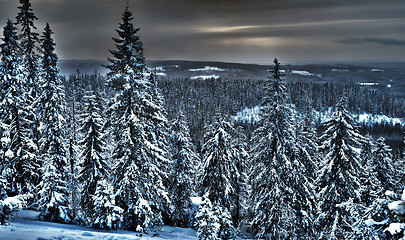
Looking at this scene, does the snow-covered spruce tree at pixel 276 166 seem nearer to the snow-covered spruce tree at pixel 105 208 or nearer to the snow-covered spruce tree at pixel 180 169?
the snow-covered spruce tree at pixel 180 169

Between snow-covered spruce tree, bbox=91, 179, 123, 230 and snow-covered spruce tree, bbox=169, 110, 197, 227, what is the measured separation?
11.5 metres

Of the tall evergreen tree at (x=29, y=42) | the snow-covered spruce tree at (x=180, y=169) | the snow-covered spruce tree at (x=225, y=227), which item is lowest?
the snow-covered spruce tree at (x=225, y=227)

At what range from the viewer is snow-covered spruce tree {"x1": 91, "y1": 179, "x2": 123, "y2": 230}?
18019 mm

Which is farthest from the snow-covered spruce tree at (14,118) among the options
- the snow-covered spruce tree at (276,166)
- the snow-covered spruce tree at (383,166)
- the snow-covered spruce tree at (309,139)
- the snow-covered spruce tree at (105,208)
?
the snow-covered spruce tree at (383,166)

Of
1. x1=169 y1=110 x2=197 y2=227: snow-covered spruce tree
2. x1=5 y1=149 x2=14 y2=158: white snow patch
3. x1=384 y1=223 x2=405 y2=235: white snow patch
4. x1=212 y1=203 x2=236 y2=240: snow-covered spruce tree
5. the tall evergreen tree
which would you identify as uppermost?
the tall evergreen tree

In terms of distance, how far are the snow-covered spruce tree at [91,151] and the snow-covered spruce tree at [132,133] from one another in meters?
4.53

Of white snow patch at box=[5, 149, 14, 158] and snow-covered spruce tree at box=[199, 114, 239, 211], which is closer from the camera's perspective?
white snow patch at box=[5, 149, 14, 158]

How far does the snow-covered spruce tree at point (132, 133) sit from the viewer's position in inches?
736

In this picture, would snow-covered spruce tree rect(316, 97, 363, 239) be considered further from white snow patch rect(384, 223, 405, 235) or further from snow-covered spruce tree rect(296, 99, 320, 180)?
white snow patch rect(384, 223, 405, 235)

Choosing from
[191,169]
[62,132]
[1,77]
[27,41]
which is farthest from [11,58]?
[191,169]

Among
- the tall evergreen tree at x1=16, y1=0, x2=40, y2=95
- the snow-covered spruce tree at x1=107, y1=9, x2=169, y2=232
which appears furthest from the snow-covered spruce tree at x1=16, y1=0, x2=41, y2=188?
the snow-covered spruce tree at x1=107, y1=9, x2=169, y2=232

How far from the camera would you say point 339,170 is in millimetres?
21297

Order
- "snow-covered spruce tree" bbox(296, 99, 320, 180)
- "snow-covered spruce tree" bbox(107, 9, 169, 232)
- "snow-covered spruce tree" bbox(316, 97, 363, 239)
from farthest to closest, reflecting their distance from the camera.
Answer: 1. "snow-covered spruce tree" bbox(296, 99, 320, 180)
2. "snow-covered spruce tree" bbox(316, 97, 363, 239)
3. "snow-covered spruce tree" bbox(107, 9, 169, 232)

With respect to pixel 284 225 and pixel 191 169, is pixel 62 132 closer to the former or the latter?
pixel 191 169
